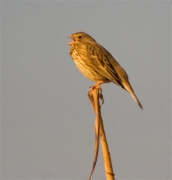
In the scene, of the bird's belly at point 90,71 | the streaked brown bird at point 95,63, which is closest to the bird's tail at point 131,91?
the streaked brown bird at point 95,63

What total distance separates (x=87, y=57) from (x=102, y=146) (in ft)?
12.9

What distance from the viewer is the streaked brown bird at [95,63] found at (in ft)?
20.6

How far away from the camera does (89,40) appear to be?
7.39 metres

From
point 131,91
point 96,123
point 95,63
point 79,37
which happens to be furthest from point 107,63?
point 96,123

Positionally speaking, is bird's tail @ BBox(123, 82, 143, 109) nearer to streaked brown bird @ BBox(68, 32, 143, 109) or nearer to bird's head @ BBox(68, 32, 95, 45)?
streaked brown bird @ BBox(68, 32, 143, 109)

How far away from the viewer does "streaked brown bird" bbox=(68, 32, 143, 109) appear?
6288 millimetres

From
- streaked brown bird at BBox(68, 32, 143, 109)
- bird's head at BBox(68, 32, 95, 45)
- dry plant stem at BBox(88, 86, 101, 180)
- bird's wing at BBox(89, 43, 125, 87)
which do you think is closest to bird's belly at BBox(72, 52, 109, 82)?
streaked brown bird at BBox(68, 32, 143, 109)

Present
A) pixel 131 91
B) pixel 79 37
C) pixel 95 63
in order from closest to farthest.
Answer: pixel 131 91 → pixel 95 63 → pixel 79 37

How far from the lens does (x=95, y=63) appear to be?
6.75 m

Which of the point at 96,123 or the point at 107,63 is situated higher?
the point at 107,63

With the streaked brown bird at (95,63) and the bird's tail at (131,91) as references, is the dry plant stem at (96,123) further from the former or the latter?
the streaked brown bird at (95,63)

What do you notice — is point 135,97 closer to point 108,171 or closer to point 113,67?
point 113,67

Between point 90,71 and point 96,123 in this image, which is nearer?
point 96,123

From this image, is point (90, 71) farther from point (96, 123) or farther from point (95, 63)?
point (96, 123)
